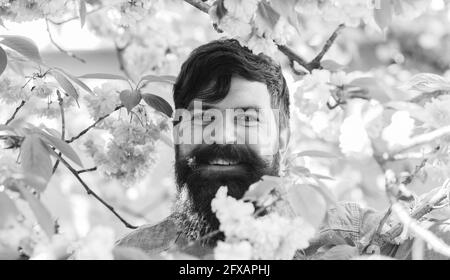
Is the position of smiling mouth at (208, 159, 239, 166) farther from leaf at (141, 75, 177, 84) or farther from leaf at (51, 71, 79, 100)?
leaf at (51, 71, 79, 100)

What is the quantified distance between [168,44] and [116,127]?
1143 mm

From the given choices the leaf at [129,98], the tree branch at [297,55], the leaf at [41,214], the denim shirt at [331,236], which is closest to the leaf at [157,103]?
the leaf at [129,98]

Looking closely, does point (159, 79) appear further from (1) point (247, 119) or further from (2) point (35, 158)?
(2) point (35, 158)

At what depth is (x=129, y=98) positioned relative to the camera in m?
1.78

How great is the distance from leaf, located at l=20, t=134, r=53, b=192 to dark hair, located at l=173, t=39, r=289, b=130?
63cm

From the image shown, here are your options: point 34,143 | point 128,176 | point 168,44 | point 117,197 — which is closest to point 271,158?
point 128,176

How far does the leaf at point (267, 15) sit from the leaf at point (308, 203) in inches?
14.8

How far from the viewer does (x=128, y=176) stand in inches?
80.7

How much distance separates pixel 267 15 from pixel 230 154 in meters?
0.48

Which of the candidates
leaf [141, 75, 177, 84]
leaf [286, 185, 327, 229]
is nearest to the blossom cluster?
leaf [286, 185, 327, 229]

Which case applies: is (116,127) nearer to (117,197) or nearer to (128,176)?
(128,176)

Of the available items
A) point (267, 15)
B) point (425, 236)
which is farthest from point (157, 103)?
point (425, 236)

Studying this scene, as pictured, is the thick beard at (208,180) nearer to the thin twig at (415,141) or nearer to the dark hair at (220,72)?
the dark hair at (220,72)

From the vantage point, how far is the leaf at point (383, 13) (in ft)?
4.65
